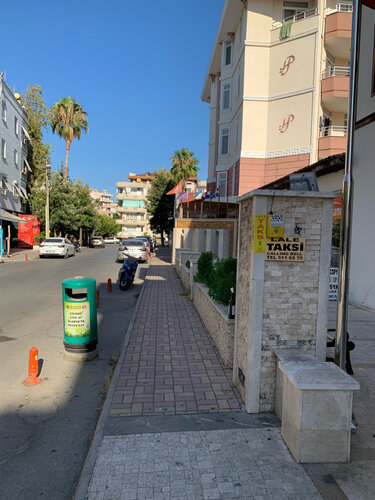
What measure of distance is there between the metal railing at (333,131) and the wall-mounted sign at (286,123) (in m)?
1.71

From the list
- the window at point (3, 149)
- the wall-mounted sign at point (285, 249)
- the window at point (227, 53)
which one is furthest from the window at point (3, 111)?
the wall-mounted sign at point (285, 249)

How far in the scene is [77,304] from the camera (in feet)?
20.2

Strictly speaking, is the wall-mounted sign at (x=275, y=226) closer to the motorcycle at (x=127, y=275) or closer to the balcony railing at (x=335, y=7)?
the motorcycle at (x=127, y=275)

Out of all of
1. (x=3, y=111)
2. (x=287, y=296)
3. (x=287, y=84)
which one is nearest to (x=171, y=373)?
(x=287, y=296)

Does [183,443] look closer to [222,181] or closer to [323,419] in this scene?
[323,419]

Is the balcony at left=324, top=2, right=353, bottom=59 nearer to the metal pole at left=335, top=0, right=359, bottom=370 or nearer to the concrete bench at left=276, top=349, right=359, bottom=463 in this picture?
the metal pole at left=335, top=0, right=359, bottom=370

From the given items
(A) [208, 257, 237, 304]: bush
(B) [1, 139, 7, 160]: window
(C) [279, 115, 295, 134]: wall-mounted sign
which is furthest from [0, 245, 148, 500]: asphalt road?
(B) [1, 139, 7, 160]: window

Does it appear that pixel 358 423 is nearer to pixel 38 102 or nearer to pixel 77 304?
pixel 77 304

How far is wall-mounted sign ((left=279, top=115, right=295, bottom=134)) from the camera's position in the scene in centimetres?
2029

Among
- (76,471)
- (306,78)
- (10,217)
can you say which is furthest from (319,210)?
(10,217)

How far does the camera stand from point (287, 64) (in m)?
20.2

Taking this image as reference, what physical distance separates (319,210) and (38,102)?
43546 millimetres

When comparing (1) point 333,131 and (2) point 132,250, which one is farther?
(2) point 132,250

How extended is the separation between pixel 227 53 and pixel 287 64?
7.14 meters
